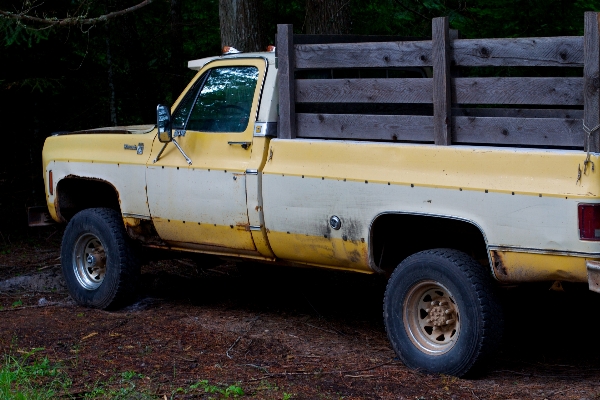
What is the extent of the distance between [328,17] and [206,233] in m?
3.75

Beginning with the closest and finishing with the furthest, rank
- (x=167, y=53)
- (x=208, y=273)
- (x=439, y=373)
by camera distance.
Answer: (x=439, y=373) < (x=208, y=273) < (x=167, y=53)

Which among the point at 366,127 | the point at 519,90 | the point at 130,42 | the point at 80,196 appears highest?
the point at 130,42

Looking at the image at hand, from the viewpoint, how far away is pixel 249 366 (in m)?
5.23

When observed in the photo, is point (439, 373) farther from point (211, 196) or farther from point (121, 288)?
point (121, 288)

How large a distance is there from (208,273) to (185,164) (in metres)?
2.56

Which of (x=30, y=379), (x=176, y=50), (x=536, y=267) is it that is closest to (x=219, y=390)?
(x=30, y=379)

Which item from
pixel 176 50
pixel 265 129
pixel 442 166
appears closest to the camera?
pixel 442 166

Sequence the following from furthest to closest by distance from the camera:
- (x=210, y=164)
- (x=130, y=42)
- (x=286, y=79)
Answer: (x=130, y=42) → (x=210, y=164) → (x=286, y=79)

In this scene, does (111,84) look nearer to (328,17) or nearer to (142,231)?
(328,17)

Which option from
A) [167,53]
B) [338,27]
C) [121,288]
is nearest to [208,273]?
[121,288]

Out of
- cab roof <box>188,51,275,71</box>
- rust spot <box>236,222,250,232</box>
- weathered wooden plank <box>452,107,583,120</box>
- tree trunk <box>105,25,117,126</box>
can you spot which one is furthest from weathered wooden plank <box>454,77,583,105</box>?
tree trunk <box>105,25,117,126</box>

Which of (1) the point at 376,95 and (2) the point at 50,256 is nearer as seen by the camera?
(1) the point at 376,95

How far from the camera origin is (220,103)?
6.32m

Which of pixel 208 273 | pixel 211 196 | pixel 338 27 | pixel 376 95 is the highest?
pixel 338 27
